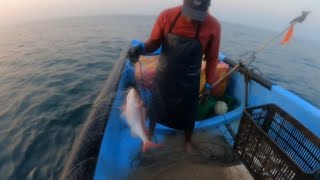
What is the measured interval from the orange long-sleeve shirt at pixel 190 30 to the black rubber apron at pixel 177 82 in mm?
63

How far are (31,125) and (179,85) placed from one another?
4222 millimetres

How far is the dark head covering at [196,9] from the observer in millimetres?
3047

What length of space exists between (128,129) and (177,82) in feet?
4.28

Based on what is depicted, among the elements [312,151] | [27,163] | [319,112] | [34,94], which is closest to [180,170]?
[312,151]

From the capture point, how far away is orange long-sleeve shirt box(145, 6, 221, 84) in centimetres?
322

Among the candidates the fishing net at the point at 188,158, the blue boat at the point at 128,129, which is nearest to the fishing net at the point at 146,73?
the fishing net at the point at 188,158

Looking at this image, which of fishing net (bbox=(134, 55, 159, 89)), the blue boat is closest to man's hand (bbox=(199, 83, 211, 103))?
the blue boat

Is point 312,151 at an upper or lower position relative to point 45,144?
upper

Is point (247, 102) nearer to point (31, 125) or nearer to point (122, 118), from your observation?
point (122, 118)

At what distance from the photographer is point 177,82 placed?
347 centimetres

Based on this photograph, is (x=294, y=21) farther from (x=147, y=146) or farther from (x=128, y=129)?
(x=128, y=129)

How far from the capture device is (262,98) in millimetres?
4867

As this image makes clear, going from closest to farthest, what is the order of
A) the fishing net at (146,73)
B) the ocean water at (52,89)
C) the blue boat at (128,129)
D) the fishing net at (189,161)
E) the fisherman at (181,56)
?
the blue boat at (128,129) → the fisherman at (181,56) → the fishing net at (189,161) → the fishing net at (146,73) → the ocean water at (52,89)

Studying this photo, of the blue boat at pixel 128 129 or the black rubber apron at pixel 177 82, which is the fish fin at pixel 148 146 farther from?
the black rubber apron at pixel 177 82
